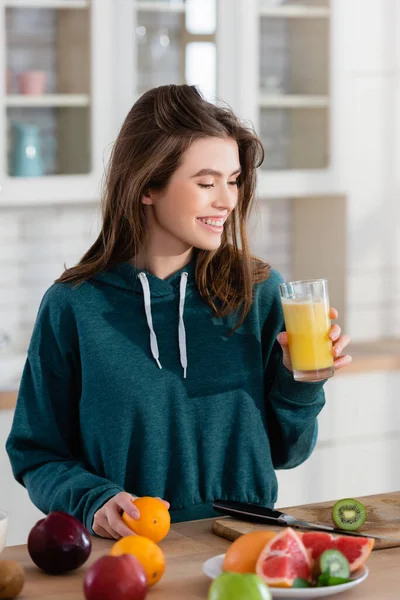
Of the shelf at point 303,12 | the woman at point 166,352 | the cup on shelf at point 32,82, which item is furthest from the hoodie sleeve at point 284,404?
the shelf at point 303,12

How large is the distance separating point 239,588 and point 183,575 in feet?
1.01

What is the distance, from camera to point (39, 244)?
4070 millimetres

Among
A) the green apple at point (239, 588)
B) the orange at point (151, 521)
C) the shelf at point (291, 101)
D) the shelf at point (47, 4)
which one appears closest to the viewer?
the green apple at point (239, 588)

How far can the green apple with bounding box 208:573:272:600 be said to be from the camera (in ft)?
4.03

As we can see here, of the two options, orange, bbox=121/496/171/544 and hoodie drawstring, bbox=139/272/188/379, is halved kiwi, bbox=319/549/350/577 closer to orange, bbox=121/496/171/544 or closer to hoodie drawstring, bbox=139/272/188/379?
orange, bbox=121/496/171/544

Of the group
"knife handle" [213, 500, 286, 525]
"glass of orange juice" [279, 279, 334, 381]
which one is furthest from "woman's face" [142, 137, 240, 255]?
"knife handle" [213, 500, 286, 525]

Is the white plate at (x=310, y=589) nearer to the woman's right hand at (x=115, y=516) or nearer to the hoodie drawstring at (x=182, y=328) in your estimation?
the woman's right hand at (x=115, y=516)

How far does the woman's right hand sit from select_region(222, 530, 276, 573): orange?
0.24 m

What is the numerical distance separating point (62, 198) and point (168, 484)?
6.13ft

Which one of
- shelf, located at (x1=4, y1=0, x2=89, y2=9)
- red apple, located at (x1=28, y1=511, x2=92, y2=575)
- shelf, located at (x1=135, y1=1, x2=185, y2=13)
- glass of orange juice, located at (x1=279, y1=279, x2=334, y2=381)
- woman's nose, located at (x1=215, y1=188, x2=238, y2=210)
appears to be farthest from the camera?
shelf, located at (x1=135, y1=1, x2=185, y2=13)

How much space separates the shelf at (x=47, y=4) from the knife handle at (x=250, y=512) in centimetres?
232

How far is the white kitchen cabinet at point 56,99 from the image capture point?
3.61 metres

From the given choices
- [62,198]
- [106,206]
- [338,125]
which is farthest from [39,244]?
[106,206]

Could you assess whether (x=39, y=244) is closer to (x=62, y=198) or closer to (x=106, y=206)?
(x=62, y=198)
